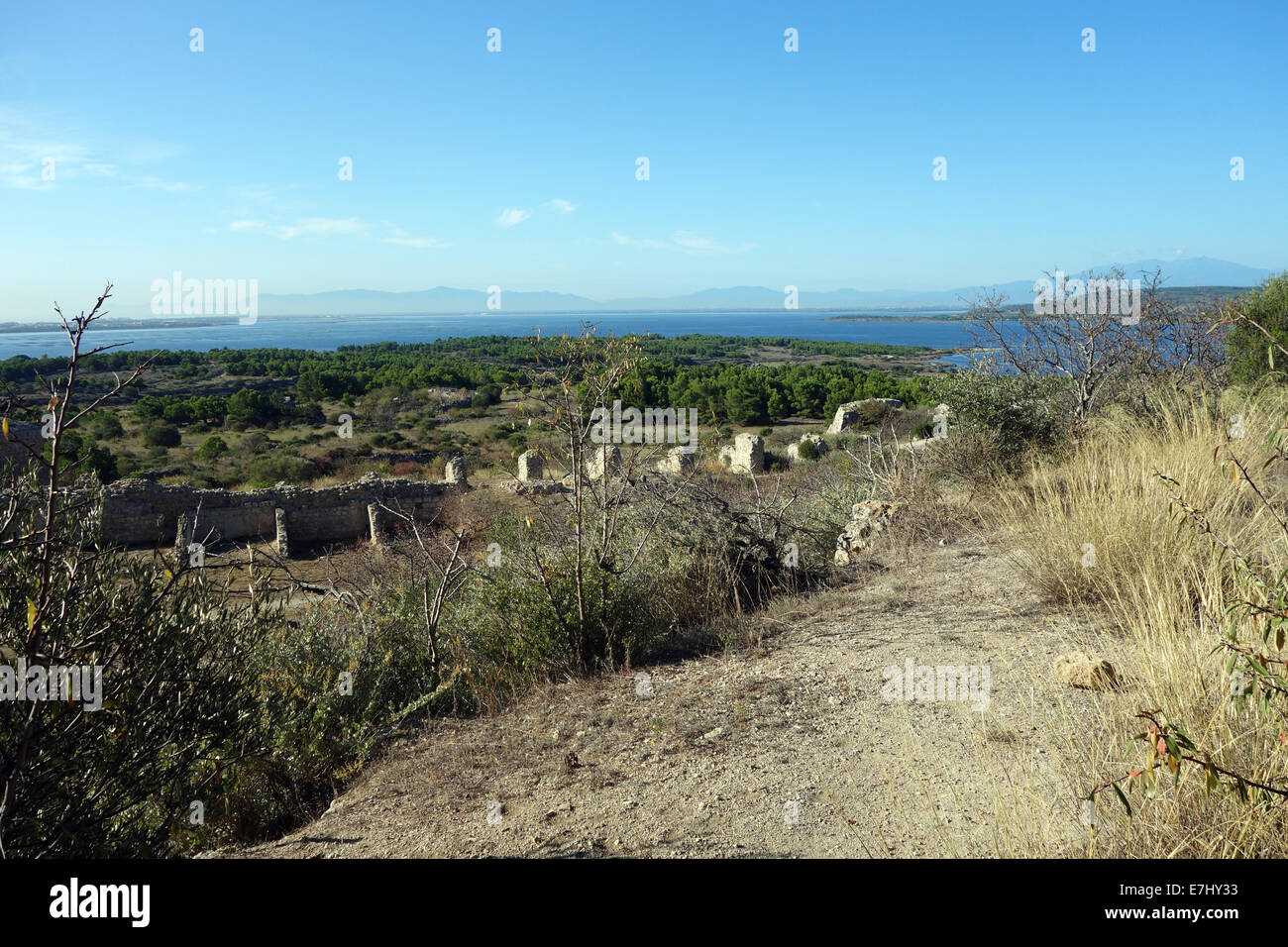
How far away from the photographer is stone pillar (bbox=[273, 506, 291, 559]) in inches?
697

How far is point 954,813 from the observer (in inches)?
114

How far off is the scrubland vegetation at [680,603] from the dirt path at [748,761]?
0.27m

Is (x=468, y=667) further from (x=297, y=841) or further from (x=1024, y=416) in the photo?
(x=1024, y=416)

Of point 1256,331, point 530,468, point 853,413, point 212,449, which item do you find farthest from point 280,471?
point 1256,331

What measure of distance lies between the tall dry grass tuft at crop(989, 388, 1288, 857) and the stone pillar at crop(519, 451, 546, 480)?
16733 millimetres

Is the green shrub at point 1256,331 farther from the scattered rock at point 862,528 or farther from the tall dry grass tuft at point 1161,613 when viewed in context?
the scattered rock at point 862,528

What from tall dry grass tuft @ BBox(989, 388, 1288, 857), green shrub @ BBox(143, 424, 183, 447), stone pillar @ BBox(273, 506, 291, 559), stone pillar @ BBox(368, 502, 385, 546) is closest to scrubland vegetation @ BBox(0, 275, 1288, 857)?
tall dry grass tuft @ BBox(989, 388, 1288, 857)

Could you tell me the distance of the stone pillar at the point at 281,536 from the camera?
1770cm

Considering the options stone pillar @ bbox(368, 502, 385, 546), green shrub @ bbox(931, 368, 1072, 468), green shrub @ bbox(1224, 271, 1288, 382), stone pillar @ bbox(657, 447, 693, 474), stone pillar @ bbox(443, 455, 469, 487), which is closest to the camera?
stone pillar @ bbox(657, 447, 693, 474)

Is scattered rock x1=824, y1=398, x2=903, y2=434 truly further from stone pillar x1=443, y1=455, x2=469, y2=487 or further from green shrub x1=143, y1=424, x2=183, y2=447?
green shrub x1=143, y1=424, x2=183, y2=447

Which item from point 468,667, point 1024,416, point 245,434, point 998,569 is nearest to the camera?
point 468,667

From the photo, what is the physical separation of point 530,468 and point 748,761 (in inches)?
827

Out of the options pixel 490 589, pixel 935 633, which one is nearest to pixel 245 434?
pixel 490 589
